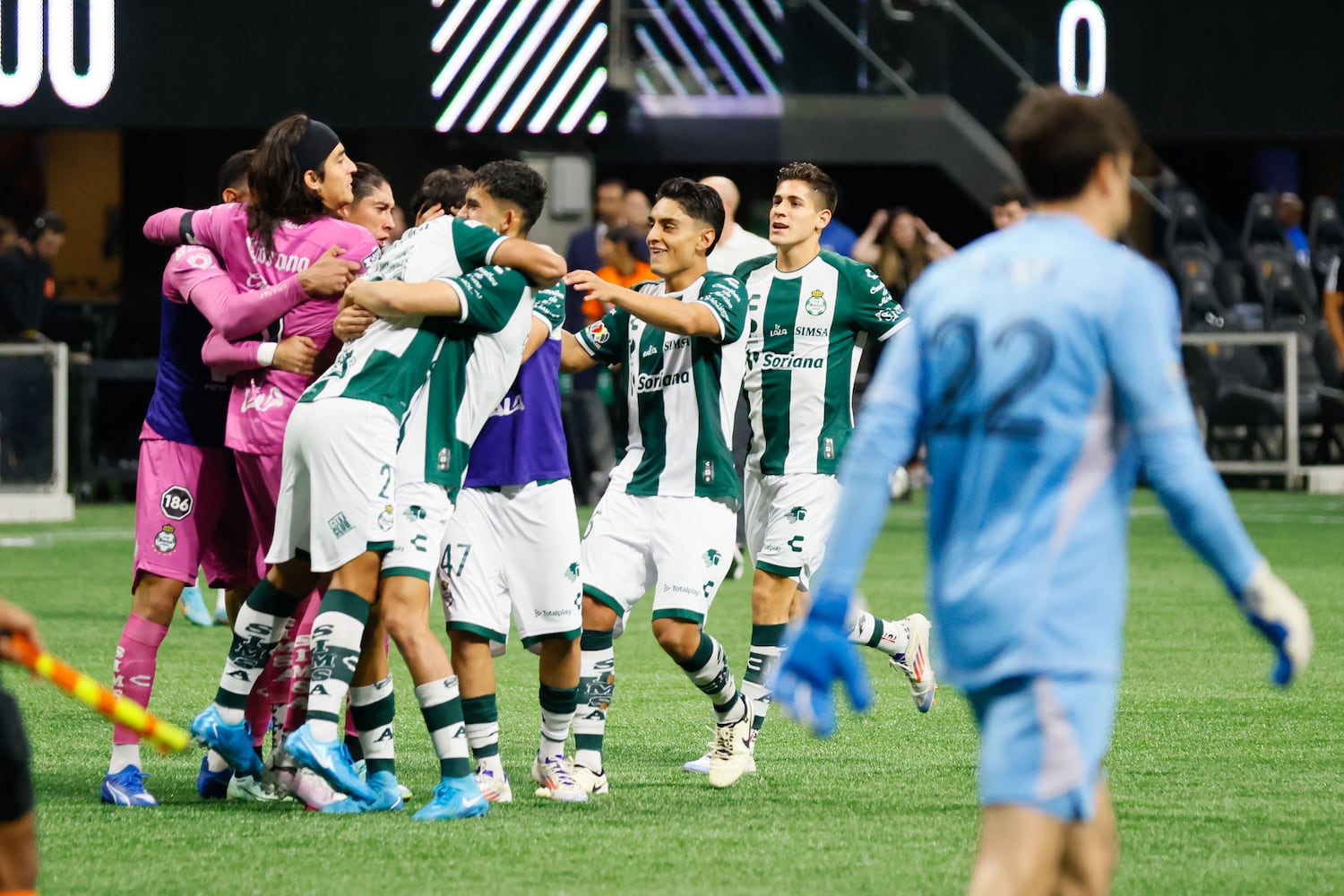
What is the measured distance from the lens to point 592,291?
5.67m

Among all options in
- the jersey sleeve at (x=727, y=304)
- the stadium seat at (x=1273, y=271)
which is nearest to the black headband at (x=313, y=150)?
the jersey sleeve at (x=727, y=304)

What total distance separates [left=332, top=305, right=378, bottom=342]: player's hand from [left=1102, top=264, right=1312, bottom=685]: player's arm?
9.16 feet

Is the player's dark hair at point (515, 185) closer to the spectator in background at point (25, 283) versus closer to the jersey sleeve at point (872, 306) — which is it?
the jersey sleeve at point (872, 306)

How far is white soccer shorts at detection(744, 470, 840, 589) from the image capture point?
6.77m

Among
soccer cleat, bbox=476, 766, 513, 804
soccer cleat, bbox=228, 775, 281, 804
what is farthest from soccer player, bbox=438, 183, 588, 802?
soccer cleat, bbox=228, 775, 281, 804

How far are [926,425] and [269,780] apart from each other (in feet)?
10.6

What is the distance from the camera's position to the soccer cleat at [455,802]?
5.48 m

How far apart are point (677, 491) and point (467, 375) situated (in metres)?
0.96

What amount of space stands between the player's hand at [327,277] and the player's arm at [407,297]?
0.55 ft

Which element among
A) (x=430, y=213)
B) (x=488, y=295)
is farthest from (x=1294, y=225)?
(x=488, y=295)

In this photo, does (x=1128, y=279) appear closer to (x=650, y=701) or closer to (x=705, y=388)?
(x=705, y=388)

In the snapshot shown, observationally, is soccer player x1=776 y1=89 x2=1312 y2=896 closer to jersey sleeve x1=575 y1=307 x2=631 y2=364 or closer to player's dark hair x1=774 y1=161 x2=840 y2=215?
jersey sleeve x1=575 y1=307 x2=631 y2=364

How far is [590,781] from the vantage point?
5.98 m

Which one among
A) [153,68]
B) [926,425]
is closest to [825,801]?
[926,425]
